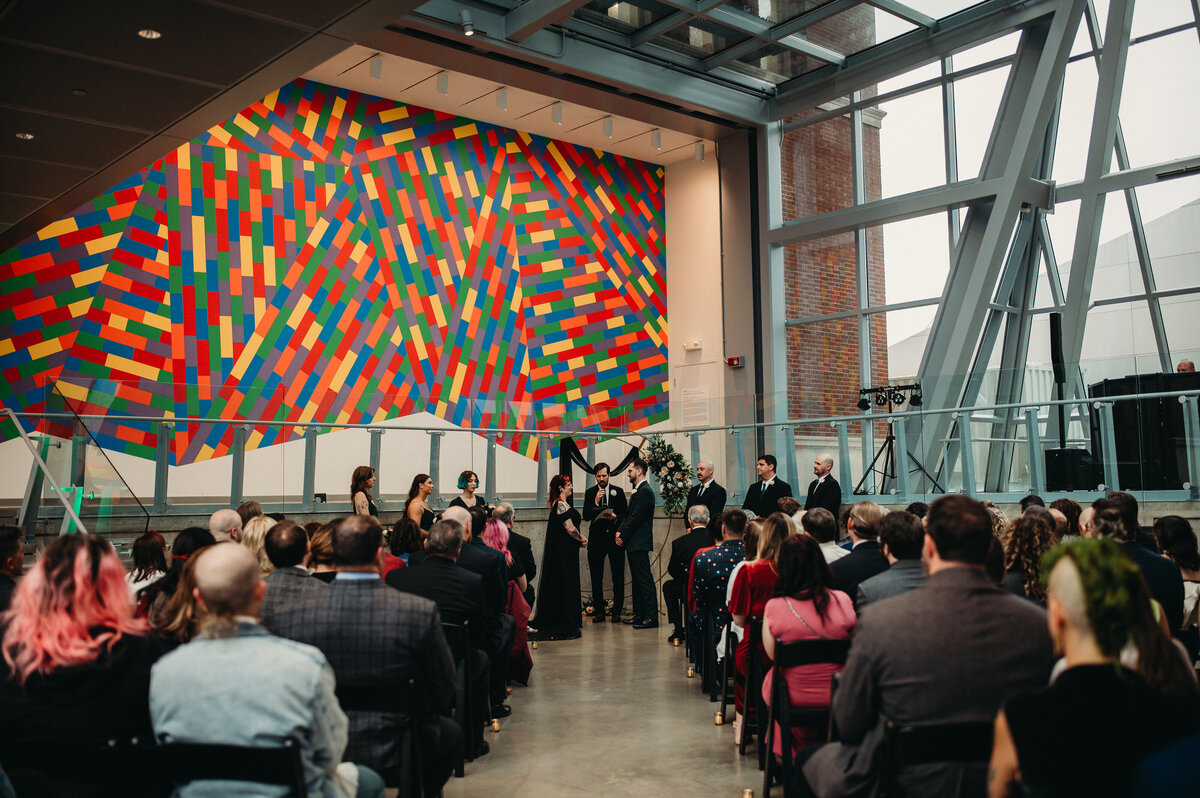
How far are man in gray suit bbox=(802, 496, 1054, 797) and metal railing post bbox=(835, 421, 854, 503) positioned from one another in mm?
7088

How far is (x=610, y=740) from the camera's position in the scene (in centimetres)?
525

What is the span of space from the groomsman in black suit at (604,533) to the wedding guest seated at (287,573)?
6.10m

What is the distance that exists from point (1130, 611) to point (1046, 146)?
11654 mm

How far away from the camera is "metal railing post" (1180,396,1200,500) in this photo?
7.08 metres

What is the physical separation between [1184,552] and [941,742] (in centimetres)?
260

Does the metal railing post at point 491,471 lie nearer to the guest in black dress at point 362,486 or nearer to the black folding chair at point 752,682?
the guest in black dress at point 362,486

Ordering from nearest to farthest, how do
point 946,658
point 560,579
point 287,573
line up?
point 946,658
point 287,573
point 560,579

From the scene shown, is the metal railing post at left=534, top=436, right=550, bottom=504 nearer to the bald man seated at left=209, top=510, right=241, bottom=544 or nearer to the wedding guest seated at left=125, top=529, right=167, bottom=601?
the bald man seated at left=209, top=510, right=241, bottom=544

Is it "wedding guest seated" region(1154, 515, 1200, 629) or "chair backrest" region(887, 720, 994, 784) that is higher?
"wedding guest seated" region(1154, 515, 1200, 629)

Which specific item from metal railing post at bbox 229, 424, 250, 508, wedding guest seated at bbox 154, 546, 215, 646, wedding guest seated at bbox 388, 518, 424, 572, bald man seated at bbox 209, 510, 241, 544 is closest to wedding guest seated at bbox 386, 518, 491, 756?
wedding guest seated at bbox 388, 518, 424, 572

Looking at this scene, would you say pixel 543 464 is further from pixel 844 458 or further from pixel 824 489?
pixel 844 458

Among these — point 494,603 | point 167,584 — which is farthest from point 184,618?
point 494,603

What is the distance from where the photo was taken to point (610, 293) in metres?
14.1

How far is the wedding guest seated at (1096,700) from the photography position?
1893 mm
